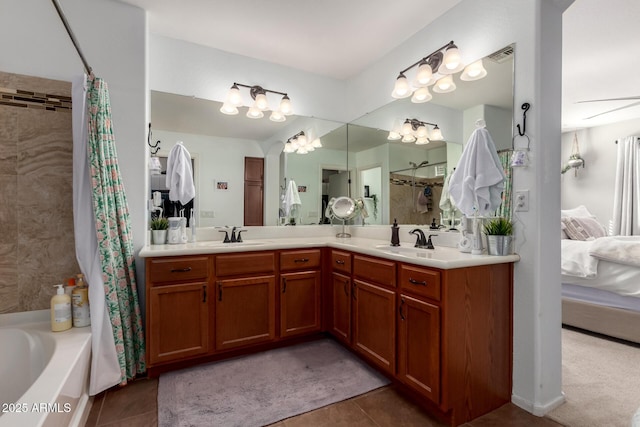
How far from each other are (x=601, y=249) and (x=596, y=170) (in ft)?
10.4

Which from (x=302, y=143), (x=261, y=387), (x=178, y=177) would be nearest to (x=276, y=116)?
(x=302, y=143)

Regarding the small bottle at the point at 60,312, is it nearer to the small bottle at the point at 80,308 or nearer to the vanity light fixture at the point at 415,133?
the small bottle at the point at 80,308

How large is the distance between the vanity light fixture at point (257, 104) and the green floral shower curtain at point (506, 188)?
1974 mm

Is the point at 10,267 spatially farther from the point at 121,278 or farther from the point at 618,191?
the point at 618,191

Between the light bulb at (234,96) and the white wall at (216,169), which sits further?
the light bulb at (234,96)

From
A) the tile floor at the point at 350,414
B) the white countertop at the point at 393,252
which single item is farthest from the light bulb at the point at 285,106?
the tile floor at the point at 350,414

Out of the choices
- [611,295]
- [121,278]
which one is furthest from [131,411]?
[611,295]

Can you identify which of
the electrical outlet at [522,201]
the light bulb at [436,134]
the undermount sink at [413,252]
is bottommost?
the undermount sink at [413,252]

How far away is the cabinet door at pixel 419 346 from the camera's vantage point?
1.57m

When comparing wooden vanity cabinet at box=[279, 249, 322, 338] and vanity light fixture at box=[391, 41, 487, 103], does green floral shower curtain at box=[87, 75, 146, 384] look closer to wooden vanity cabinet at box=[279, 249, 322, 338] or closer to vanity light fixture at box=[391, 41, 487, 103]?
wooden vanity cabinet at box=[279, 249, 322, 338]

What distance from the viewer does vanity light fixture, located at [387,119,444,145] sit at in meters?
2.43

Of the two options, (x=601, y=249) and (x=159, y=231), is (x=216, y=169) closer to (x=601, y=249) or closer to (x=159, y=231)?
(x=159, y=231)

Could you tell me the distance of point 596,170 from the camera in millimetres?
4906

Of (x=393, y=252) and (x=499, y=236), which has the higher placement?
(x=499, y=236)
